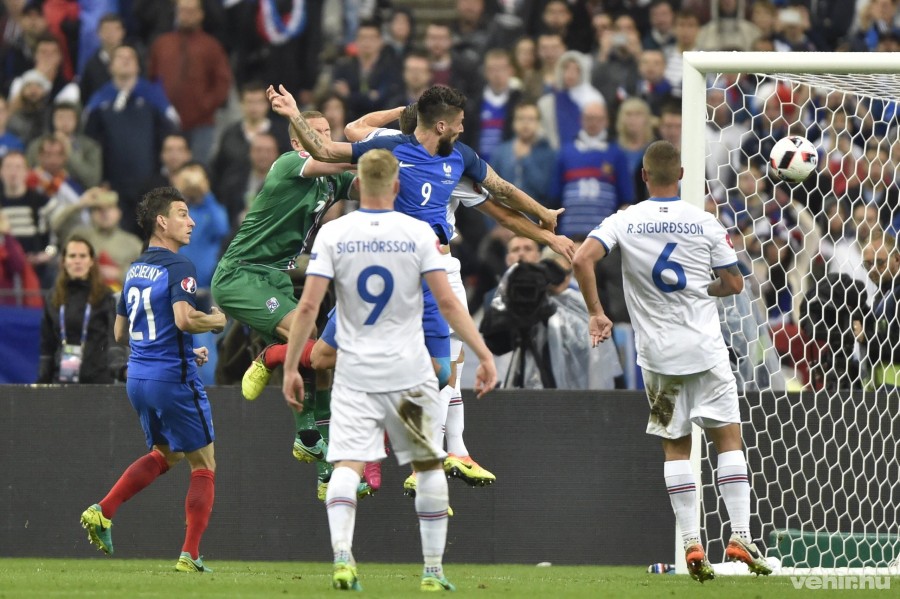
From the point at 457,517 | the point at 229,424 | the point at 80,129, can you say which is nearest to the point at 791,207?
the point at 457,517

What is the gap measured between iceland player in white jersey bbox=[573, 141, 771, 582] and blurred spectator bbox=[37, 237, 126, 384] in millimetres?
4852

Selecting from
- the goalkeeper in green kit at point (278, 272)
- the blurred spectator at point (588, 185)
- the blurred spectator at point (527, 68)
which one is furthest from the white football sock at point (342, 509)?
the blurred spectator at point (527, 68)

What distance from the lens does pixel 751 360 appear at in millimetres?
12305

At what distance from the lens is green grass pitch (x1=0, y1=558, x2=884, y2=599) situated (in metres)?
8.79

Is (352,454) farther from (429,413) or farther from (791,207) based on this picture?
(791,207)

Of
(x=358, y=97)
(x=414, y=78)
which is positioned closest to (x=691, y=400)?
(x=414, y=78)

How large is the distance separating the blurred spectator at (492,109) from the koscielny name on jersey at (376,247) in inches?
340

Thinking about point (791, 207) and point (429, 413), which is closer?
point (429, 413)

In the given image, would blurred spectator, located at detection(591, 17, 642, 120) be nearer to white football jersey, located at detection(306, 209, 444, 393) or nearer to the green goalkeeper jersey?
the green goalkeeper jersey

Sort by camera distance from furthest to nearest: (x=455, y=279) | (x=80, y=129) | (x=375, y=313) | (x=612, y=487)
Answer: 1. (x=80, y=129)
2. (x=612, y=487)
3. (x=455, y=279)
4. (x=375, y=313)

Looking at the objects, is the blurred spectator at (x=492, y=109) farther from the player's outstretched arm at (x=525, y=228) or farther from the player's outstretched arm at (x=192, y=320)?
the player's outstretched arm at (x=192, y=320)

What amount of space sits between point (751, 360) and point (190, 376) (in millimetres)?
4436

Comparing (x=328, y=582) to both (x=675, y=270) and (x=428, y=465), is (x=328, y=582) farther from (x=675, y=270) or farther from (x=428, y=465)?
(x=675, y=270)

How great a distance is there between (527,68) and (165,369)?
8385 millimetres
